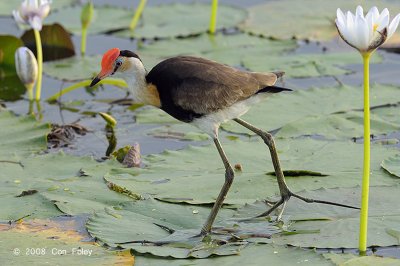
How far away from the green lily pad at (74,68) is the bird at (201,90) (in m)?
2.92

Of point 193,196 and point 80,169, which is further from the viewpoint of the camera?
point 80,169

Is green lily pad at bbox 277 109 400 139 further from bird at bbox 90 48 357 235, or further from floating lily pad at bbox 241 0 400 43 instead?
floating lily pad at bbox 241 0 400 43

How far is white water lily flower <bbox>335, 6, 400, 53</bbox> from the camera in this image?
4.13m

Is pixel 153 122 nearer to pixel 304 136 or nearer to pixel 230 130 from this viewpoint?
pixel 230 130

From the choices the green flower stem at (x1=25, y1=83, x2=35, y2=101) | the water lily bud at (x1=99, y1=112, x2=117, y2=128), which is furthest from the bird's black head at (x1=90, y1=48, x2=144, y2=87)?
the green flower stem at (x1=25, y1=83, x2=35, y2=101)

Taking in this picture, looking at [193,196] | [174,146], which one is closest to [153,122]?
[174,146]

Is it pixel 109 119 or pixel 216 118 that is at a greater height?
pixel 216 118

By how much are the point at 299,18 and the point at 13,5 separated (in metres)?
3.08

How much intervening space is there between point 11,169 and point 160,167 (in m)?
0.94

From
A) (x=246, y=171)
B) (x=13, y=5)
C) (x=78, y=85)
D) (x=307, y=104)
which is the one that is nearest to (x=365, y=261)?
(x=246, y=171)

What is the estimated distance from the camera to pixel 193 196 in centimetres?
533

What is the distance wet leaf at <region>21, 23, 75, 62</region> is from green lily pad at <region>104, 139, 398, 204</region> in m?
2.83

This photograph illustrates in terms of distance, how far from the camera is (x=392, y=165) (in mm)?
5582

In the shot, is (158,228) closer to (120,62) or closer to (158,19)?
(120,62)
